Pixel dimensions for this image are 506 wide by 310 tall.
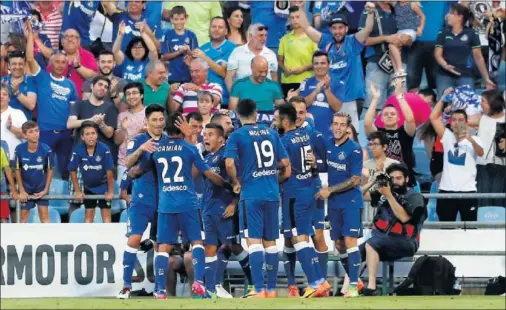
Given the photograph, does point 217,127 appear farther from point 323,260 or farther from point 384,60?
point 384,60

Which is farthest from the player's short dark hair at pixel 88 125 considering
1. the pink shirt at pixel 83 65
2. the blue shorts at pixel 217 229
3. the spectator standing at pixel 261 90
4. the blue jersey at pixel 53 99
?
the blue shorts at pixel 217 229

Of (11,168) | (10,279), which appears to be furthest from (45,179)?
(10,279)

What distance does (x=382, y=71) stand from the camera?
19344 mm

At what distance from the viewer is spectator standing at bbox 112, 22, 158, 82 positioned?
62.5 feet

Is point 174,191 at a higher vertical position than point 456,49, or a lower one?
lower

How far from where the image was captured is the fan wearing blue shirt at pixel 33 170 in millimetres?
17031

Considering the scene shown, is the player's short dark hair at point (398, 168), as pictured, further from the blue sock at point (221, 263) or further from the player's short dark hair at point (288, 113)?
the blue sock at point (221, 263)

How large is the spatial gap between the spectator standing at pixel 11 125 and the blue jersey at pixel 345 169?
15.4ft

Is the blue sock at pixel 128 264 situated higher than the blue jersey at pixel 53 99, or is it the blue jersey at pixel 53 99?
the blue jersey at pixel 53 99

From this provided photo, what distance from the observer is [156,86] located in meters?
18.4

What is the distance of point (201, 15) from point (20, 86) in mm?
3061

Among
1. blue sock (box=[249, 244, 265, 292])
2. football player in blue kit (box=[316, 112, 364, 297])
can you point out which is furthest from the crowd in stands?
blue sock (box=[249, 244, 265, 292])

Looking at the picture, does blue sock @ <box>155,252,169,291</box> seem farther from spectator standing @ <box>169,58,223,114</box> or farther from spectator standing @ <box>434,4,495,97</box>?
spectator standing @ <box>434,4,495,97</box>

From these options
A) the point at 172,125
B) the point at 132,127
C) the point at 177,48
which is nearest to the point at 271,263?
the point at 172,125
